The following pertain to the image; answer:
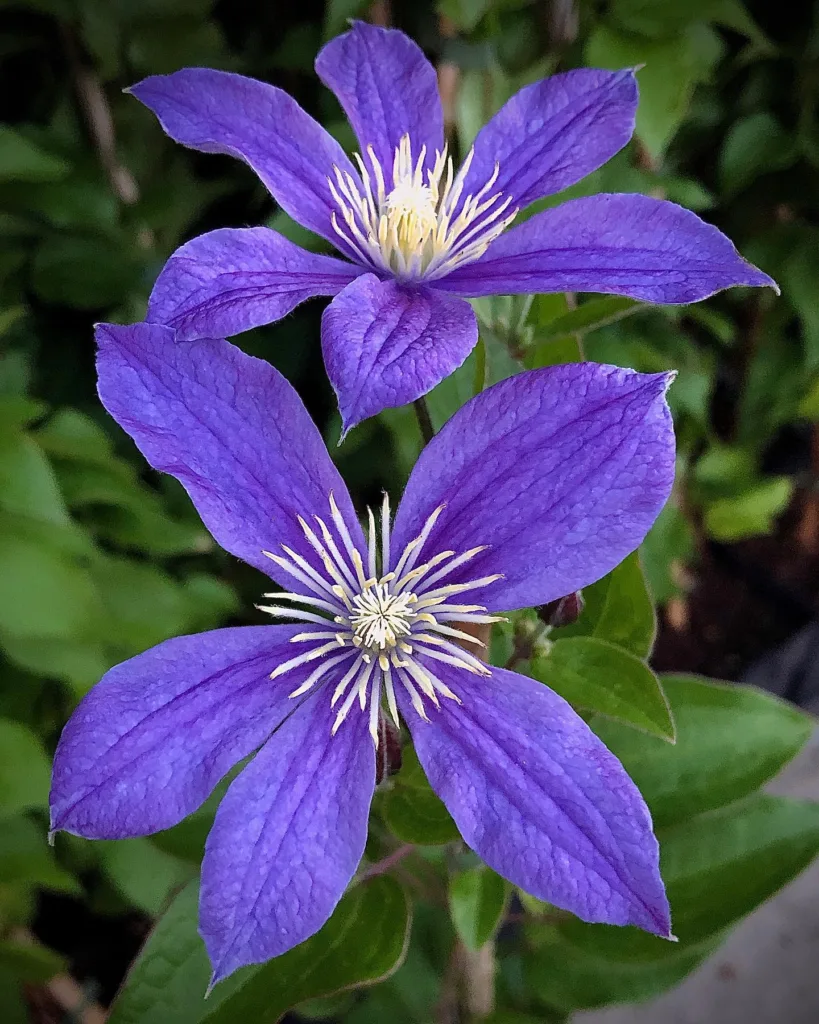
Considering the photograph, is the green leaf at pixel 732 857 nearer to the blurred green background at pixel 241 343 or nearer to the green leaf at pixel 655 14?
the blurred green background at pixel 241 343

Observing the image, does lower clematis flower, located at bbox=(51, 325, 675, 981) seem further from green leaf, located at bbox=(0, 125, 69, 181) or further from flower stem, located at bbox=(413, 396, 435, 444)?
green leaf, located at bbox=(0, 125, 69, 181)

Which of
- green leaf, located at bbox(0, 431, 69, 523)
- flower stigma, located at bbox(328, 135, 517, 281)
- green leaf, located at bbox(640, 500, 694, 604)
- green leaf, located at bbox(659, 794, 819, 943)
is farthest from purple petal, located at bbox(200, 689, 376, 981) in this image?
green leaf, located at bbox(640, 500, 694, 604)

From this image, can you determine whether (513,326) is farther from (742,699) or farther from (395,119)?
(742,699)

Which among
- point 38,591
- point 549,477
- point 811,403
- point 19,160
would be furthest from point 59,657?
point 811,403

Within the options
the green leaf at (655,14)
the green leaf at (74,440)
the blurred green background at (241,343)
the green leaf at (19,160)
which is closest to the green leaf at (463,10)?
the blurred green background at (241,343)

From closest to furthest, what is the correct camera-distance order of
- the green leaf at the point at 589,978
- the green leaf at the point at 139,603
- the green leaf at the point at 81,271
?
the green leaf at the point at 589,978, the green leaf at the point at 139,603, the green leaf at the point at 81,271

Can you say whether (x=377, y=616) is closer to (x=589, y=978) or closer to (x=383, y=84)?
(x=383, y=84)
